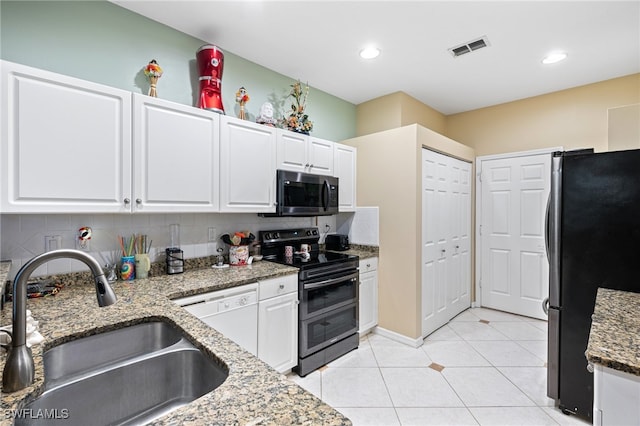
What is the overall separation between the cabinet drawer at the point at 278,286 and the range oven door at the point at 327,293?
0.08m

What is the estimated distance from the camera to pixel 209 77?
2.30 meters

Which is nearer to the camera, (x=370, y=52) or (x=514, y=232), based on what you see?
(x=370, y=52)

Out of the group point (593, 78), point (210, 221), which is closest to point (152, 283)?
point (210, 221)

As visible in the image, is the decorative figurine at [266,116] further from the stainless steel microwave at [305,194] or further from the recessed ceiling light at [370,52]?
the recessed ceiling light at [370,52]

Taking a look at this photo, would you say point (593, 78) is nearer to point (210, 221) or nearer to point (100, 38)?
point (210, 221)

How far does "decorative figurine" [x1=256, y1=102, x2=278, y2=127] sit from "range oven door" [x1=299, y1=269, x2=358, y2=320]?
1.42 metres

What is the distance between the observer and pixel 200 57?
229 centimetres

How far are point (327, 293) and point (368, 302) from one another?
2.33 ft

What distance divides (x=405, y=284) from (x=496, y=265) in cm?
177

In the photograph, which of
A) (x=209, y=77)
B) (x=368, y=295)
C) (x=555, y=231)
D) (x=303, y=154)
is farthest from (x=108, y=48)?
(x=555, y=231)

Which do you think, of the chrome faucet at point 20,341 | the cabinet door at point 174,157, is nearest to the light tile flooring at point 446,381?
the cabinet door at point 174,157

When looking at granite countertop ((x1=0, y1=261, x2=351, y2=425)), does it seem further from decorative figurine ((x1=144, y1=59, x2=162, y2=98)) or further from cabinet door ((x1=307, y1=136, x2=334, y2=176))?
decorative figurine ((x1=144, y1=59, x2=162, y2=98))

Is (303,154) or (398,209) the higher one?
(303,154)

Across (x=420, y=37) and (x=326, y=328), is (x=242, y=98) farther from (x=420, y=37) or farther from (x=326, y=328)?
(x=326, y=328)
